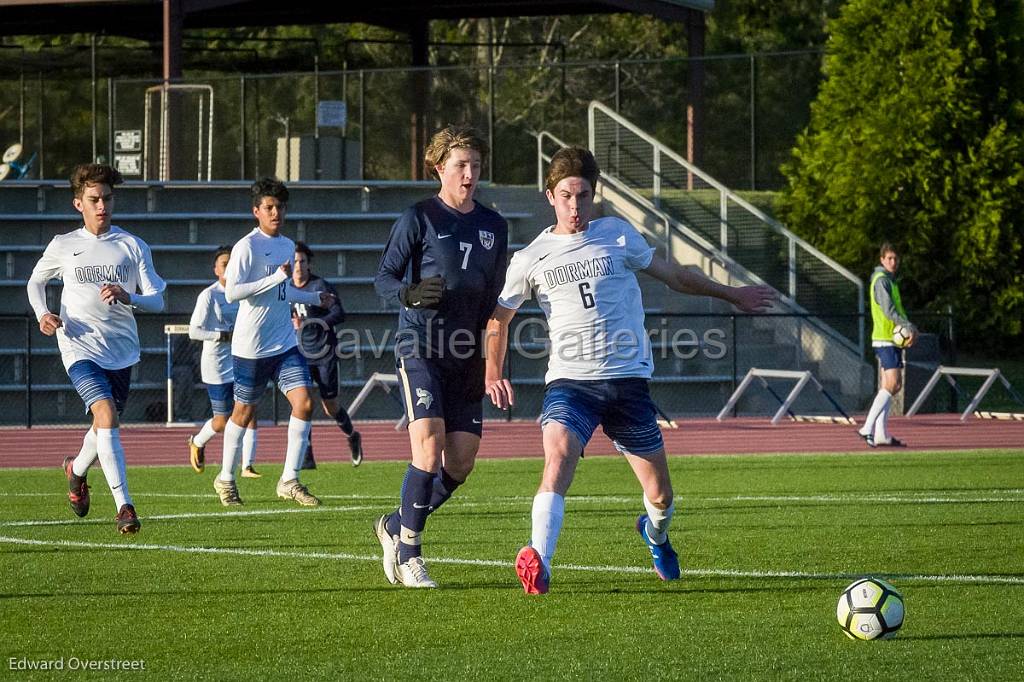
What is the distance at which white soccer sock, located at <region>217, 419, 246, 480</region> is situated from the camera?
12016 millimetres

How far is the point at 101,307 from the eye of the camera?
33.2 ft

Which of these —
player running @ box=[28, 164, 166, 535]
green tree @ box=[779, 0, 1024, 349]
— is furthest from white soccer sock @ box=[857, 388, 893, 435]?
green tree @ box=[779, 0, 1024, 349]

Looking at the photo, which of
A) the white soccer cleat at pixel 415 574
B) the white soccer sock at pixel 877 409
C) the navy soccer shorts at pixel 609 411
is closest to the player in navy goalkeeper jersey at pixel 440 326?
the white soccer cleat at pixel 415 574

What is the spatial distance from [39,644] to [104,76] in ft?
112

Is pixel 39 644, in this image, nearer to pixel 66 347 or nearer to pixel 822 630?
pixel 822 630

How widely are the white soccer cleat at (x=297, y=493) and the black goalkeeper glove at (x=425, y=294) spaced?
438 centimetres

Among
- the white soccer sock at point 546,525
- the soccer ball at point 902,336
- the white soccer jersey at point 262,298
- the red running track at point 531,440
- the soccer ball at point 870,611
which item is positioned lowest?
the red running track at point 531,440

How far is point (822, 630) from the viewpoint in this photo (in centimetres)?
654

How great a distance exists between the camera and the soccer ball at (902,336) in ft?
55.6

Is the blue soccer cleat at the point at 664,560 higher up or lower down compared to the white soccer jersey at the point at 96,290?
lower down

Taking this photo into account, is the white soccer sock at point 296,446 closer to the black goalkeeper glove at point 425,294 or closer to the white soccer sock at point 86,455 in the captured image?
the white soccer sock at point 86,455

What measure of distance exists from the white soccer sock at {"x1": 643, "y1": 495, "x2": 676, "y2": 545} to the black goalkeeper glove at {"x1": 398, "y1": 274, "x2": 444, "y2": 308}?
4.67 feet

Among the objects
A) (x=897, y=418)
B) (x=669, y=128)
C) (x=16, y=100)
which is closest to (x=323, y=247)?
(x=897, y=418)

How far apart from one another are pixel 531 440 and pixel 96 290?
32.2 ft
